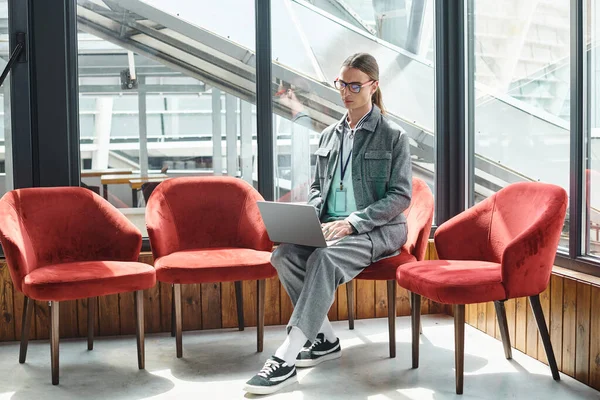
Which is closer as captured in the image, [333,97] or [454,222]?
[454,222]

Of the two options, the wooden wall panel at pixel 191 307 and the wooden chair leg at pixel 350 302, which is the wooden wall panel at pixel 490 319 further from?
the wooden wall panel at pixel 191 307

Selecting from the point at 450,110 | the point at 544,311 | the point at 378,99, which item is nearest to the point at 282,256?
the point at 378,99

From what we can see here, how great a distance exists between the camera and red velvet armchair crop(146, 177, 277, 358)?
11.1 feet

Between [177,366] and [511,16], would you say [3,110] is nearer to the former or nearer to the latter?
[177,366]

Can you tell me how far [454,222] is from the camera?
331 centimetres

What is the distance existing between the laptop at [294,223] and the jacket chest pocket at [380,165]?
0.37 metres

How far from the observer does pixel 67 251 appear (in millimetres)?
3436

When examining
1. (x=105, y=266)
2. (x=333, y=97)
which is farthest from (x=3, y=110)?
(x=333, y=97)

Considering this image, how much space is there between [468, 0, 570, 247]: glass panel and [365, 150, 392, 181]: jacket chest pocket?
739 millimetres

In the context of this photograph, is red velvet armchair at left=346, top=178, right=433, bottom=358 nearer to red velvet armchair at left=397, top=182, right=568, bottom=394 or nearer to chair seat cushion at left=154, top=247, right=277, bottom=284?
red velvet armchair at left=397, top=182, right=568, bottom=394

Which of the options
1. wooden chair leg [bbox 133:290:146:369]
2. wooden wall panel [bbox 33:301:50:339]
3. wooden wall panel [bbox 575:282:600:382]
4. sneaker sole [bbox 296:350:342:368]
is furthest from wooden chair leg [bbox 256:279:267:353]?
wooden wall panel [bbox 575:282:600:382]

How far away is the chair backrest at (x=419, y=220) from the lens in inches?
130

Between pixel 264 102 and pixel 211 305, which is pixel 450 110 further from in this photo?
pixel 211 305

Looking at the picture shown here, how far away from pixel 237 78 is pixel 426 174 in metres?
1.24
